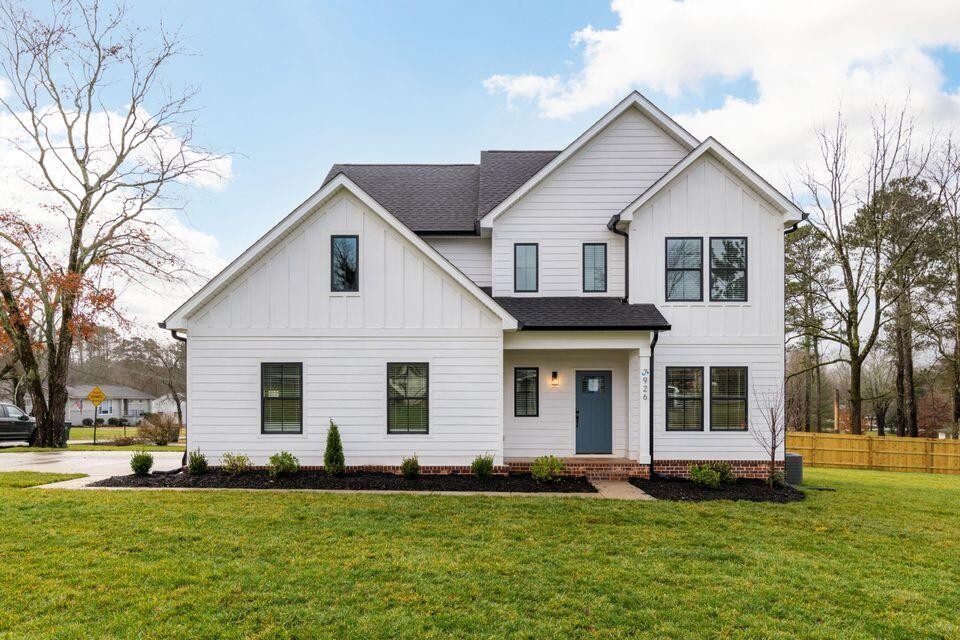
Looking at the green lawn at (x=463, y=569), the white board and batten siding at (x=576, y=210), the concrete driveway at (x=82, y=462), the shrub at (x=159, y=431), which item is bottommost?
the shrub at (x=159, y=431)

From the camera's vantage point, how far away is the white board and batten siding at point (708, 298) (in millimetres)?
11969

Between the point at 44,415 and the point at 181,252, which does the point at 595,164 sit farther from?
the point at 44,415

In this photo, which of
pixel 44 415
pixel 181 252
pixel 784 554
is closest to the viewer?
pixel 784 554

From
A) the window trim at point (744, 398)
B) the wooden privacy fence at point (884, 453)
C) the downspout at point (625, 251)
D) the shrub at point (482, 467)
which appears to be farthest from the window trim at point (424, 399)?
the wooden privacy fence at point (884, 453)

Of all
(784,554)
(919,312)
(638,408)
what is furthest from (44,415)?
(919,312)

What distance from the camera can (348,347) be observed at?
37.8ft

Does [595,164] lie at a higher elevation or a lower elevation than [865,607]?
higher

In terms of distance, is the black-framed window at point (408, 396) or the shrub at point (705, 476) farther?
the black-framed window at point (408, 396)

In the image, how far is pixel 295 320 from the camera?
37.8 feet

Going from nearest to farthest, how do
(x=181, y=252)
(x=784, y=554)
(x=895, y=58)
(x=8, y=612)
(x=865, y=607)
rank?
1. (x=8, y=612)
2. (x=865, y=607)
3. (x=784, y=554)
4. (x=895, y=58)
5. (x=181, y=252)

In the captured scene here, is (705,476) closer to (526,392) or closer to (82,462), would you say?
(526,392)

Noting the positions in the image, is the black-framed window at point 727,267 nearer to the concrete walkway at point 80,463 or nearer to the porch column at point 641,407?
the porch column at point 641,407

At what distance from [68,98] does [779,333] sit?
88.6 feet

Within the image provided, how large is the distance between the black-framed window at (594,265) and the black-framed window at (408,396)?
453 cm
